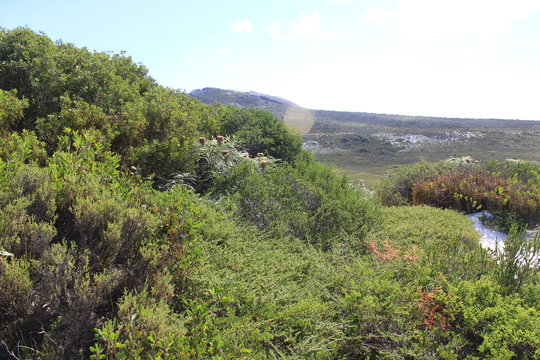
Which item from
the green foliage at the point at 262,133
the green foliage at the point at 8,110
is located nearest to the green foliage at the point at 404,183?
the green foliage at the point at 262,133

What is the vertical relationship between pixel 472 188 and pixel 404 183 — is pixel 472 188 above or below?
above

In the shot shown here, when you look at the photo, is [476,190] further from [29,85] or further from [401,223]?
[29,85]

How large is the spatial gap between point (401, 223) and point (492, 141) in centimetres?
3757

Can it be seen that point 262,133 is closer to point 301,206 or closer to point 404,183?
point 301,206

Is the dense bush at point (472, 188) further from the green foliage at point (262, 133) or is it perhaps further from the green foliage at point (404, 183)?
the green foliage at point (262, 133)

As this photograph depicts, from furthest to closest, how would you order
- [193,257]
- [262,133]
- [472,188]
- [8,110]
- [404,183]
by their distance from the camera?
[404,183] < [262,133] < [472,188] < [8,110] < [193,257]

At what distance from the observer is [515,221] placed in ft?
23.1

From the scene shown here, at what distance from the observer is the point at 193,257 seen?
277cm

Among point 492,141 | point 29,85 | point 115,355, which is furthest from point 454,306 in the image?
point 492,141

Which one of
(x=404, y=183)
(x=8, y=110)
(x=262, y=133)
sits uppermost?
(x=8, y=110)

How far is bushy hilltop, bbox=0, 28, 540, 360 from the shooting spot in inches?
83.0

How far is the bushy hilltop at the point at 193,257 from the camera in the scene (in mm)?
2107

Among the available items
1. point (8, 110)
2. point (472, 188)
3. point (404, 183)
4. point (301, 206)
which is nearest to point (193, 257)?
point (301, 206)

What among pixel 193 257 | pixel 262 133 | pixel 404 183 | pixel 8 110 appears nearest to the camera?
pixel 193 257
